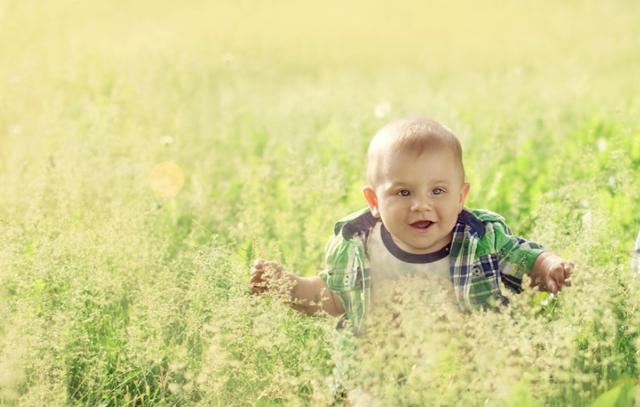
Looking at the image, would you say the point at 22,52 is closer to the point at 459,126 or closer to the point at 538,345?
the point at 459,126

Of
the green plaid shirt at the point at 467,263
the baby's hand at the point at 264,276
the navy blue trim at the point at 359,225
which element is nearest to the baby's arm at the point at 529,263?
the green plaid shirt at the point at 467,263

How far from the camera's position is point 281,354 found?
98.1 inches

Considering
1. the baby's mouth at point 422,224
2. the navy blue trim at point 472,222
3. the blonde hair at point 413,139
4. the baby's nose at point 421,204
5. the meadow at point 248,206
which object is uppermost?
the blonde hair at point 413,139

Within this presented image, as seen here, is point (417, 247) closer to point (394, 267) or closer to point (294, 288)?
point (394, 267)

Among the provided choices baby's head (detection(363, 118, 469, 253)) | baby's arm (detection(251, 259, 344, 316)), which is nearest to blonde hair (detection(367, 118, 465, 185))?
baby's head (detection(363, 118, 469, 253))

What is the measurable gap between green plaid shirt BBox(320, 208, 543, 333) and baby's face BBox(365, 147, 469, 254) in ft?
0.29

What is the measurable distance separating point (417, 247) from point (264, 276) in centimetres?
44

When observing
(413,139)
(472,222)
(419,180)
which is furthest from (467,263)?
(413,139)

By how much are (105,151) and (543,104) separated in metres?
3.02

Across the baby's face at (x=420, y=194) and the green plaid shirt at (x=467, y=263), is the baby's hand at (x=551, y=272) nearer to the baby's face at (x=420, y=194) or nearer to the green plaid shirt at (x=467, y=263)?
the green plaid shirt at (x=467, y=263)

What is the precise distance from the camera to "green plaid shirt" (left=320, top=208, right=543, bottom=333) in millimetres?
2734

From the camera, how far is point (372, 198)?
2.83 meters

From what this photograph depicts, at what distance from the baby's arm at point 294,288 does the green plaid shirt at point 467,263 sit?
31mm

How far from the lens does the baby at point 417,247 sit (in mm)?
2678
